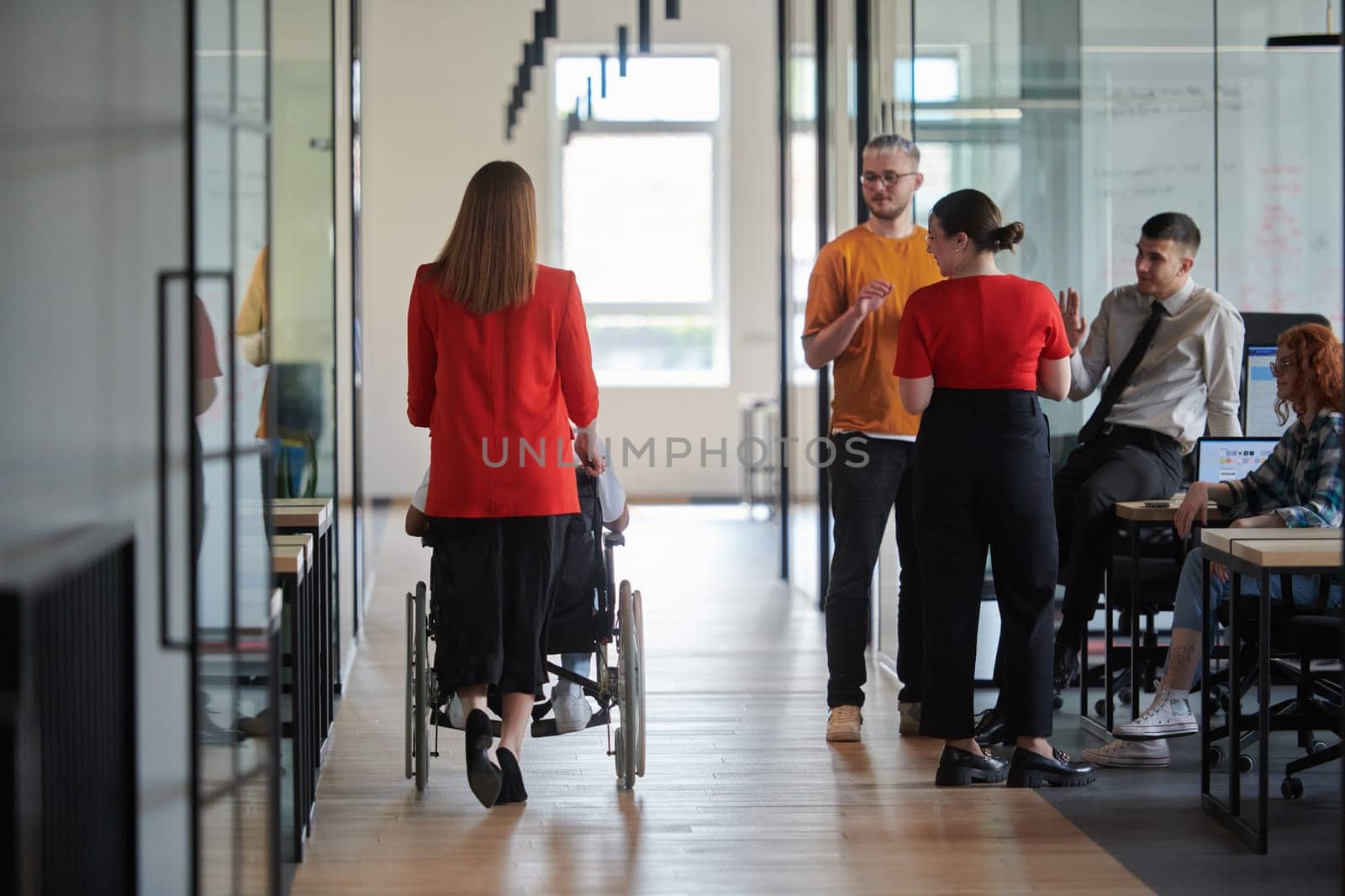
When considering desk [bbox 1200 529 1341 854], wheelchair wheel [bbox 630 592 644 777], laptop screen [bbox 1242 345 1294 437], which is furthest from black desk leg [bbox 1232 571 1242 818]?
laptop screen [bbox 1242 345 1294 437]

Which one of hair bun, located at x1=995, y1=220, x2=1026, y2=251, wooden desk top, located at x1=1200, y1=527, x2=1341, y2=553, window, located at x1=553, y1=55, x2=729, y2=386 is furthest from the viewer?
window, located at x1=553, y1=55, x2=729, y2=386

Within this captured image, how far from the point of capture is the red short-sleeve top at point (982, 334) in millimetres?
3510

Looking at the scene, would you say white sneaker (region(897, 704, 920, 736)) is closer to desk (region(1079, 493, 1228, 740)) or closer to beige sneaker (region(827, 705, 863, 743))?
beige sneaker (region(827, 705, 863, 743))

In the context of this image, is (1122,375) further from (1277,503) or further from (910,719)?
(910,719)

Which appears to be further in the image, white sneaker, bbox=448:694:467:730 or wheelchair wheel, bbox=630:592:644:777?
white sneaker, bbox=448:694:467:730

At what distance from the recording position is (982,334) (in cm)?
351

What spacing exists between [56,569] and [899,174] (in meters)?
2.81

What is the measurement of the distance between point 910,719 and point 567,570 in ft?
4.01

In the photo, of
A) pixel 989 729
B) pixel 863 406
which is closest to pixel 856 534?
pixel 863 406

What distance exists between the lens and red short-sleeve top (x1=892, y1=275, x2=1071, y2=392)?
11.5ft

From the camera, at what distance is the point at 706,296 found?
11.4 metres

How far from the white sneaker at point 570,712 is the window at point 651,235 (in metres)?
7.70

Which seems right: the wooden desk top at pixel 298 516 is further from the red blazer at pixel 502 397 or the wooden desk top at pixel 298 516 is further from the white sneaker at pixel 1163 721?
the white sneaker at pixel 1163 721

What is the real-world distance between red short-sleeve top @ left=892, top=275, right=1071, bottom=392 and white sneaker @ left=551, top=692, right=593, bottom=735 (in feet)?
3.65
